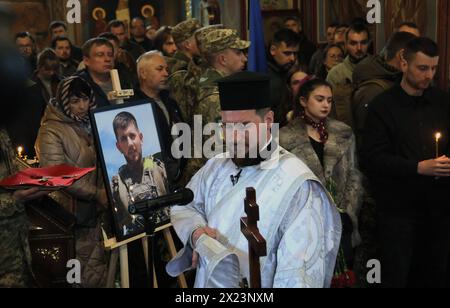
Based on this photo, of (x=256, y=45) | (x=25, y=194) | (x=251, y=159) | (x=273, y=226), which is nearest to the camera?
(x=273, y=226)

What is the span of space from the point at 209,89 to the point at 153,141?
924 mm

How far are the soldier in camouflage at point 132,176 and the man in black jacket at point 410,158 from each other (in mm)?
1411

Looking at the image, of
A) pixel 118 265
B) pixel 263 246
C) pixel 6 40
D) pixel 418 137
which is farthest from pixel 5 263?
pixel 418 137

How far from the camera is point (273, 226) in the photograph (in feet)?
9.26

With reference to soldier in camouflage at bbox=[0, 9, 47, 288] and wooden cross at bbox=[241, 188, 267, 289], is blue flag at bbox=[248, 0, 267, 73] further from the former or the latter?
wooden cross at bbox=[241, 188, 267, 289]

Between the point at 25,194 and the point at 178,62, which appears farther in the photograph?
the point at 178,62

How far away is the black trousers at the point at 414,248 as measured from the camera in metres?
4.48

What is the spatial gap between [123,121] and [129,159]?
222mm

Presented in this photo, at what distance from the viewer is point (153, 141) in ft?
13.8

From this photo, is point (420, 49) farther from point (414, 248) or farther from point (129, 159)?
point (129, 159)

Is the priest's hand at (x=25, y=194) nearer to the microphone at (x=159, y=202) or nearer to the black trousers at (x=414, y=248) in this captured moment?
the microphone at (x=159, y=202)

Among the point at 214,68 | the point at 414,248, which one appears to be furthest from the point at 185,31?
the point at 414,248

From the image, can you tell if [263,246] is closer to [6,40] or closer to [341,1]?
[6,40]

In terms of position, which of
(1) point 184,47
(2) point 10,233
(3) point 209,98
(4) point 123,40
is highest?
(4) point 123,40
